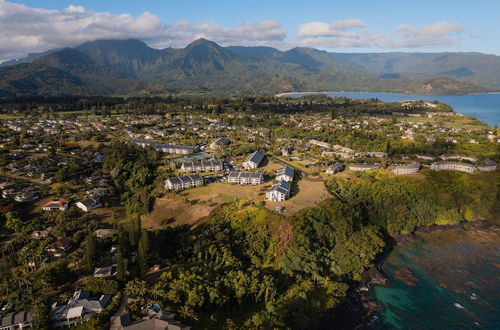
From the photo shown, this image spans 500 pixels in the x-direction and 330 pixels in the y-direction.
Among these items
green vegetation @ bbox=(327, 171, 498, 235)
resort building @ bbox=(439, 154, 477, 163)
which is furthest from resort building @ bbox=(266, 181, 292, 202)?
resort building @ bbox=(439, 154, 477, 163)

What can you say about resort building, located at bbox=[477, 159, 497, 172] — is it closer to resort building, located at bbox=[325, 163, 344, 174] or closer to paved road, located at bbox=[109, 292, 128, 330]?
resort building, located at bbox=[325, 163, 344, 174]

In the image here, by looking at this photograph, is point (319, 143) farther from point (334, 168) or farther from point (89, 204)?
point (89, 204)

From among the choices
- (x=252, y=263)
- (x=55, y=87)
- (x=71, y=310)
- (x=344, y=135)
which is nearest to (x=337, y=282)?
(x=252, y=263)

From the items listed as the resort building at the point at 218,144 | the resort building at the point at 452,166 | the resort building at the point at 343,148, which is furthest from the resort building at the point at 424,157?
the resort building at the point at 218,144

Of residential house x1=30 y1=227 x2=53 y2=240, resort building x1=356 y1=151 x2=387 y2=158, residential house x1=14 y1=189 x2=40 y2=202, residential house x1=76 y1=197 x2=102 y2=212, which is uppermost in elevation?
resort building x1=356 y1=151 x2=387 y2=158

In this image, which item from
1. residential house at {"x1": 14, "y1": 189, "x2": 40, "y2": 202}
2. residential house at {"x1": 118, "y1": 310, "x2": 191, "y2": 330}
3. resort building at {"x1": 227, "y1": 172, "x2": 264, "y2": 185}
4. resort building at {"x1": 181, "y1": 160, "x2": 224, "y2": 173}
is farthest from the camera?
resort building at {"x1": 181, "y1": 160, "x2": 224, "y2": 173}

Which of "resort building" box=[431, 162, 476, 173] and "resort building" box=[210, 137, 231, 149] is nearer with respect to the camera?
"resort building" box=[431, 162, 476, 173]

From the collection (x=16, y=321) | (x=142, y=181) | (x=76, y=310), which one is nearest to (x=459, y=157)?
(x=142, y=181)
